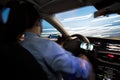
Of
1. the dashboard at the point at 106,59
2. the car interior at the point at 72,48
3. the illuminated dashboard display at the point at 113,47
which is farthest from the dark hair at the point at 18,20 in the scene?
the illuminated dashboard display at the point at 113,47

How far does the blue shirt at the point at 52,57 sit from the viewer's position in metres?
1.89

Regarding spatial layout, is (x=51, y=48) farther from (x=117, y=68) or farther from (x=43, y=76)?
(x=117, y=68)

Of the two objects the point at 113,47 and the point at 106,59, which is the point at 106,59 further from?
the point at 113,47

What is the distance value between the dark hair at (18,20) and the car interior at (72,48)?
0.16ft

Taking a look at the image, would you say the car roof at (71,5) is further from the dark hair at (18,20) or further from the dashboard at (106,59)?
the dashboard at (106,59)

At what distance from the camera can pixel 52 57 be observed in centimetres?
189

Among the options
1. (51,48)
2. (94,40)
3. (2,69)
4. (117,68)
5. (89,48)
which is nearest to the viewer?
(2,69)

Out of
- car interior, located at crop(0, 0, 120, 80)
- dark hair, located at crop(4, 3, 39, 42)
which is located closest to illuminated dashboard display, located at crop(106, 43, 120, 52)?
car interior, located at crop(0, 0, 120, 80)

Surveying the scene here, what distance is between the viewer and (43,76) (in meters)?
1.81

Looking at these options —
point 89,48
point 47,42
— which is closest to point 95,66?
point 89,48

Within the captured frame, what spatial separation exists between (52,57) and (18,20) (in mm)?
354

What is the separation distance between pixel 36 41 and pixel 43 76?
303mm

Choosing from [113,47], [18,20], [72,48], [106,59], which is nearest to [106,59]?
[106,59]

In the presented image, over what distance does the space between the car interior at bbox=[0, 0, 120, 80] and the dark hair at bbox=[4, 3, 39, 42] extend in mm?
50
